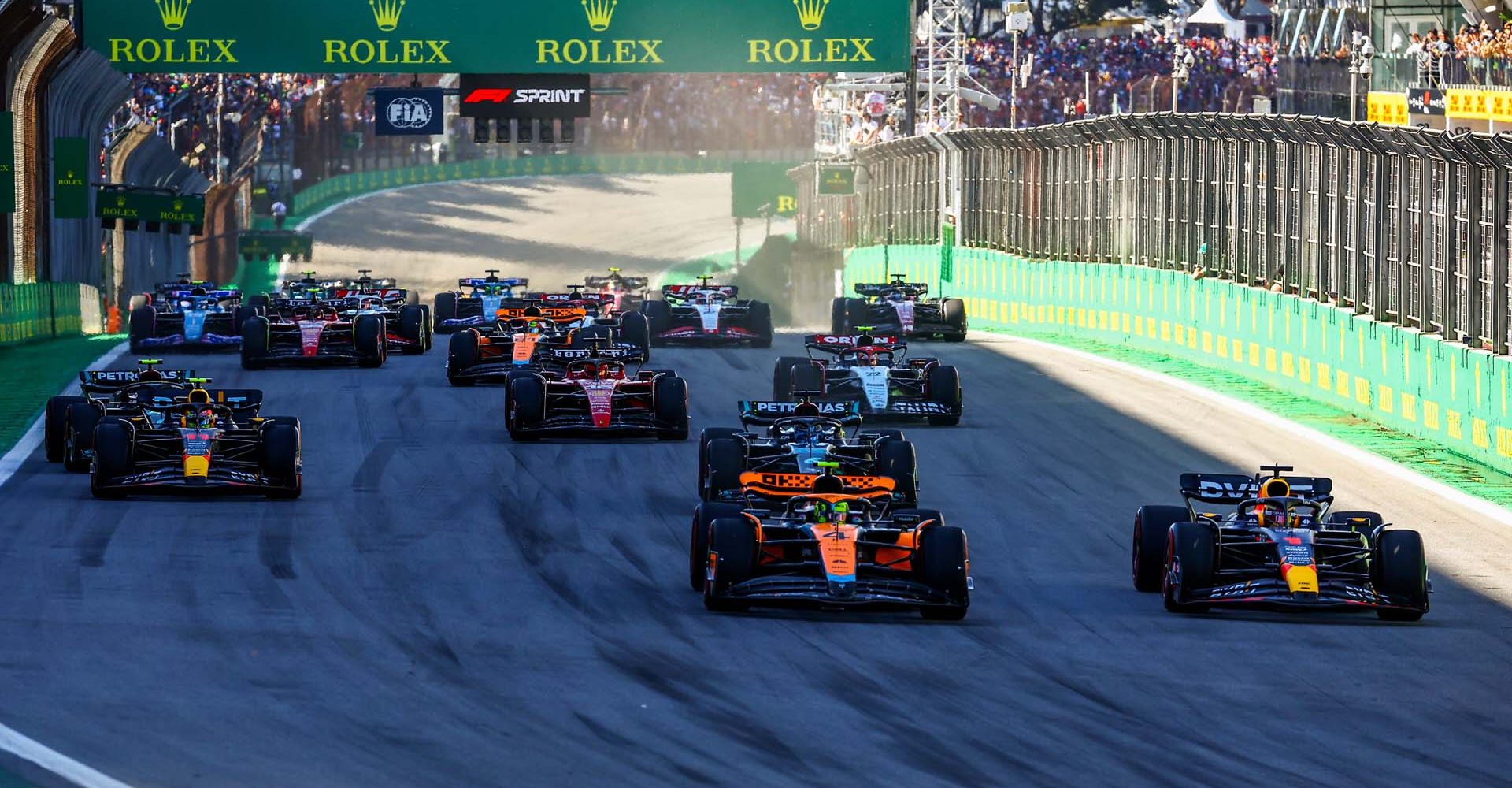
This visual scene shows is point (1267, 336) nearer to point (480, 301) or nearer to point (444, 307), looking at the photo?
point (480, 301)

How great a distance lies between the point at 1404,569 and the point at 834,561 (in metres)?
3.32

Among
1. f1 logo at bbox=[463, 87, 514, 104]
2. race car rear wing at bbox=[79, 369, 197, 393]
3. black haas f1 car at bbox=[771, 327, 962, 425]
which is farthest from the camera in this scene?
f1 logo at bbox=[463, 87, 514, 104]

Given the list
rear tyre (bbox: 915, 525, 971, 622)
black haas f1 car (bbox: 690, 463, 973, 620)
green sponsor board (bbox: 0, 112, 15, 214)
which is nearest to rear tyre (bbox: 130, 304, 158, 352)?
green sponsor board (bbox: 0, 112, 15, 214)

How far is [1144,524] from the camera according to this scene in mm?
15758

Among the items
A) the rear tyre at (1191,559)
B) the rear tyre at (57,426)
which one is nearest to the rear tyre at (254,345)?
the rear tyre at (57,426)

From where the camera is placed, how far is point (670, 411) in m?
23.5

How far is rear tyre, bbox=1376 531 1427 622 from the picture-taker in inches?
582

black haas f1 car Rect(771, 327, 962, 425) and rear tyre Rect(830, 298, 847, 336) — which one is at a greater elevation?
rear tyre Rect(830, 298, 847, 336)

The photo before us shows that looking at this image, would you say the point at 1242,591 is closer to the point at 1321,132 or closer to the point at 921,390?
the point at 921,390

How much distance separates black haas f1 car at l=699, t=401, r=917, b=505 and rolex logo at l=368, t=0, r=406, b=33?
1708cm

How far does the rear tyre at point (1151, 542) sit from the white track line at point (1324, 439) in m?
4.95

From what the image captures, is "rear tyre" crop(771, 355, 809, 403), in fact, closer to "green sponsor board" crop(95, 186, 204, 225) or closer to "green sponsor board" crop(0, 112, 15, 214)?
"green sponsor board" crop(0, 112, 15, 214)

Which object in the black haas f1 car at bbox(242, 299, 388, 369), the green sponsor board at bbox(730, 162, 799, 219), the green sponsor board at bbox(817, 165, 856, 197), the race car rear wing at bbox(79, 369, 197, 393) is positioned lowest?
the race car rear wing at bbox(79, 369, 197, 393)

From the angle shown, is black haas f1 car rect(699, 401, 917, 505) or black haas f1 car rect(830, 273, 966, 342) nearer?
black haas f1 car rect(699, 401, 917, 505)
